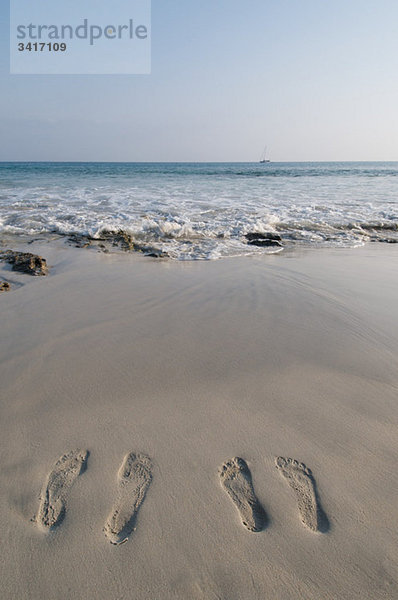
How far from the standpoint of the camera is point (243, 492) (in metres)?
1.37

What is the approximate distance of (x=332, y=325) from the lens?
2.74 meters

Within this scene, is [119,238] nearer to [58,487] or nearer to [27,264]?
[27,264]

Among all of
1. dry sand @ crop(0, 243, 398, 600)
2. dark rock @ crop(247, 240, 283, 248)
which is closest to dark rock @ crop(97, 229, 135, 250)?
dark rock @ crop(247, 240, 283, 248)

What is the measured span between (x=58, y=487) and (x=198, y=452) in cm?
63

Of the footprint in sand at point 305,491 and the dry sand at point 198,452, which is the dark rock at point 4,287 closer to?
the dry sand at point 198,452

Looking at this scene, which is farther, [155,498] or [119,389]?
[119,389]

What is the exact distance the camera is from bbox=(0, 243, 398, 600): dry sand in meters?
1.11

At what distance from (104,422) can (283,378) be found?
1.11 metres

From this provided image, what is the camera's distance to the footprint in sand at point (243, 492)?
1269 millimetres

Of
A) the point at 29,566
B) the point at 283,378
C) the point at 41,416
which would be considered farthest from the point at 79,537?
the point at 283,378

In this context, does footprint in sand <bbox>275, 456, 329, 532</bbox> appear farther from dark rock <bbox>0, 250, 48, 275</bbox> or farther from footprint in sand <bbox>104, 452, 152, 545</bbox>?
dark rock <bbox>0, 250, 48, 275</bbox>

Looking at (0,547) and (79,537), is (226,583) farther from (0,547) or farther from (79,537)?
(0,547)

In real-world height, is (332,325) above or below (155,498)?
above

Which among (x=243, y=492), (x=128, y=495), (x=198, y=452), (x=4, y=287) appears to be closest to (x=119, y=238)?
(x=4, y=287)
